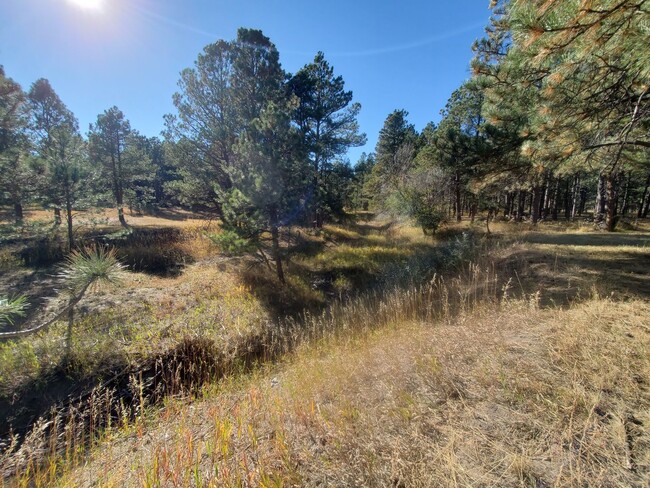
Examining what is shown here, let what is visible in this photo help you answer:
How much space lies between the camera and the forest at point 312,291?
1.92 meters

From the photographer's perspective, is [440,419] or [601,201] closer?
[440,419]

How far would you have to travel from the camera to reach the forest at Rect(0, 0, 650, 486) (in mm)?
1915

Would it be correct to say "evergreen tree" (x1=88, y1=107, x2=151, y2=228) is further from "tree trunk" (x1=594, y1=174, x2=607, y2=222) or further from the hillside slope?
"tree trunk" (x1=594, y1=174, x2=607, y2=222)

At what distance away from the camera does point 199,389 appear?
3834 mm

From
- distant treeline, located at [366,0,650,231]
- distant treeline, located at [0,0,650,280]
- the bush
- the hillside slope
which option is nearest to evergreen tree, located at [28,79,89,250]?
distant treeline, located at [0,0,650,280]

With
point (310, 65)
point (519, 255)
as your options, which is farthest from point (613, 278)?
point (310, 65)

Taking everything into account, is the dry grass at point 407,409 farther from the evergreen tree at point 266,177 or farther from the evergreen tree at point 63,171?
the evergreen tree at point 63,171

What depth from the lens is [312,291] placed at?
796cm

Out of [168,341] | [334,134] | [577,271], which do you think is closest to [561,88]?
[577,271]

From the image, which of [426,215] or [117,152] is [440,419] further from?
[117,152]

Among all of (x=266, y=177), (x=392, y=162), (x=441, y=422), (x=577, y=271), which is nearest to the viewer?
(x=441, y=422)

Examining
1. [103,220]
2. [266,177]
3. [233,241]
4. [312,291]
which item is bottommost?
[312,291]

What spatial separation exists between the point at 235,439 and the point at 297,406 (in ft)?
1.98

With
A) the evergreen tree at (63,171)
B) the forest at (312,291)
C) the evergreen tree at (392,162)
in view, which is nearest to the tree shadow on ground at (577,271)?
the forest at (312,291)
